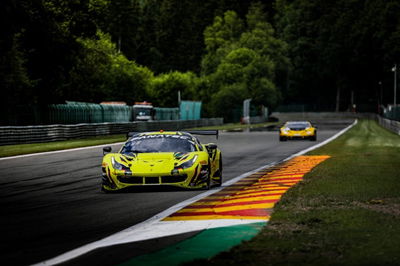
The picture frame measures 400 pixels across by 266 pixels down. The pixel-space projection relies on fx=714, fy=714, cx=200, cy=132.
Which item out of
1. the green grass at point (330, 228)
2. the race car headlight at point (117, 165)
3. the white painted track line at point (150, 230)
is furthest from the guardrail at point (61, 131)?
the white painted track line at point (150, 230)

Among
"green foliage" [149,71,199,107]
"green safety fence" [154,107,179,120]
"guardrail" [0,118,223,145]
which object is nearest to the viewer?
"guardrail" [0,118,223,145]

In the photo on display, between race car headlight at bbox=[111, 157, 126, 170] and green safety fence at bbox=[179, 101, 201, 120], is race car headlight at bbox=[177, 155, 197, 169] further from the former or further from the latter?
green safety fence at bbox=[179, 101, 201, 120]

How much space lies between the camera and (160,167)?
12898 millimetres

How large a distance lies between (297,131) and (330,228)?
Result: 28960 mm

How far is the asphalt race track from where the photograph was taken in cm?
763

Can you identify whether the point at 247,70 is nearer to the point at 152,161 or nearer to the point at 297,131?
the point at 297,131

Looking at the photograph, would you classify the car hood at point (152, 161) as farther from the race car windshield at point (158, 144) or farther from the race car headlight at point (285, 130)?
the race car headlight at point (285, 130)

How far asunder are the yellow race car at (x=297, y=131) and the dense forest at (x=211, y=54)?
14.7 m

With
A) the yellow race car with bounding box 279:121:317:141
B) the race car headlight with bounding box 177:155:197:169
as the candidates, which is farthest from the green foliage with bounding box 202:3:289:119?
the race car headlight with bounding box 177:155:197:169

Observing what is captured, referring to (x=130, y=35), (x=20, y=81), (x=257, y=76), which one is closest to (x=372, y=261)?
(x=20, y=81)

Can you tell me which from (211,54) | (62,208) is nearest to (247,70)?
(211,54)

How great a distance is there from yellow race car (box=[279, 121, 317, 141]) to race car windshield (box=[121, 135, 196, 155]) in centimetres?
2277

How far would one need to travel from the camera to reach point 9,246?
24.8ft

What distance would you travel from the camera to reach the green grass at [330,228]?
6.54 meters
